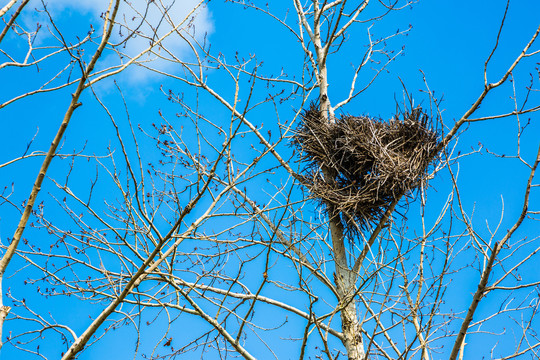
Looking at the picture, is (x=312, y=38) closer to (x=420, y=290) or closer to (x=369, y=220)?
(x=369, y=220)

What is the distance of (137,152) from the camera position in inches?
115

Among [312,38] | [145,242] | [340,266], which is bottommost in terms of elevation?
[145,242]

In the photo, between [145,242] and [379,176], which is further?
[379,176]

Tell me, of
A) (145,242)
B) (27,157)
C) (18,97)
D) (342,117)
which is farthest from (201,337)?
(342,117)

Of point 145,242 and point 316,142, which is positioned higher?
point 316,142

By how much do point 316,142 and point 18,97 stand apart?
10.0ft

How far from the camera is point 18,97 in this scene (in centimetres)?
302

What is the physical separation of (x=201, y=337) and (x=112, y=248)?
958mm

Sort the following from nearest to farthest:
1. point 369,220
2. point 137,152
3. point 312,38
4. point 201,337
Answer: point 137,152 → point 201,337 → point 369,220 → point 312,38

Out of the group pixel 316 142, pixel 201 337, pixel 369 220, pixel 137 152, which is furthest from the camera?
pixel 316 142

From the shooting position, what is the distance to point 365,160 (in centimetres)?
501

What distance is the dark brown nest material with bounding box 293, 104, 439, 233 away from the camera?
16.1 ft

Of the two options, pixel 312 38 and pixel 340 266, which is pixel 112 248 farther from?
pixel 312 38

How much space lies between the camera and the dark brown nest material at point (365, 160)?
4.89 m
